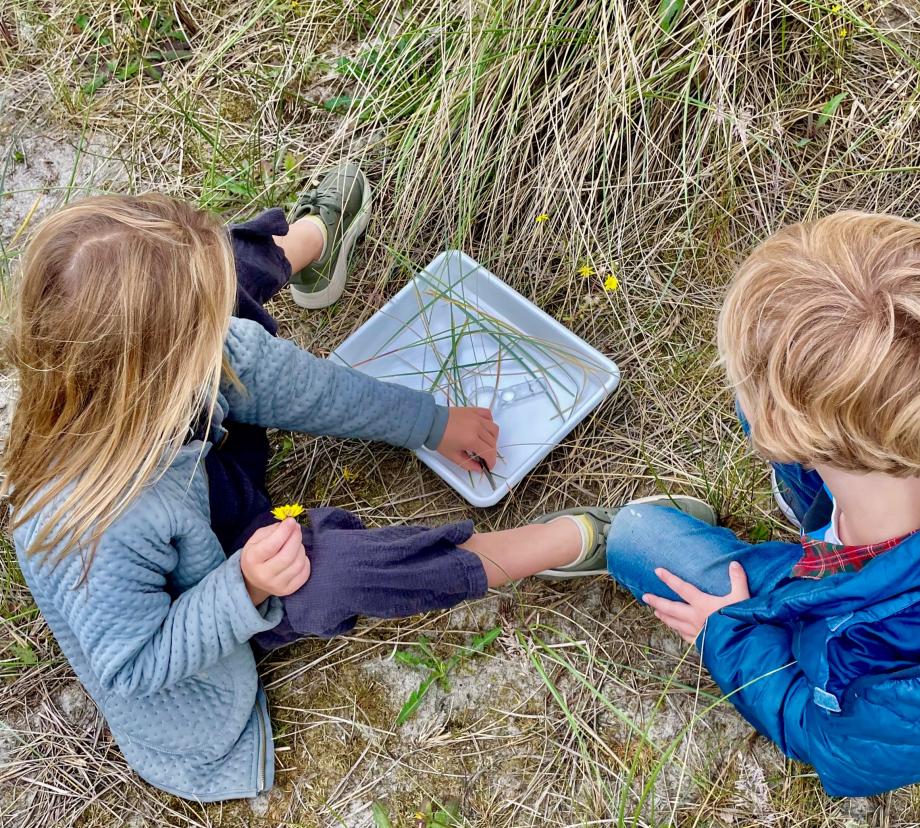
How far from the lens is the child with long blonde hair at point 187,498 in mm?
1104

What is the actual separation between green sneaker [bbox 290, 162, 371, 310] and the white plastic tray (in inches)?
5.5

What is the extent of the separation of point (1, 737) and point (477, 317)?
123cm

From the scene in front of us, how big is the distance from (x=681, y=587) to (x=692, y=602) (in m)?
0.03

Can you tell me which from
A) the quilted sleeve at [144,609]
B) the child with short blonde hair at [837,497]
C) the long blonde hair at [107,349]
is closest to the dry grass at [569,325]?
the child with short blonde hair at [837,497]

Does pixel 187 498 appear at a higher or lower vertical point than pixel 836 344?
lower

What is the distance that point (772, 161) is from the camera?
1.63 metres

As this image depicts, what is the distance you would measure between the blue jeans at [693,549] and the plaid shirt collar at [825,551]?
27mm

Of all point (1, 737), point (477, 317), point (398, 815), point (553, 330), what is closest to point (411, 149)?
point (477, 317)

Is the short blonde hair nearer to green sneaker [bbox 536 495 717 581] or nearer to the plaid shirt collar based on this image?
the plaid shirt collar

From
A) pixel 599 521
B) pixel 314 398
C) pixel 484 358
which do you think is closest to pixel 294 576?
pixel 314 398

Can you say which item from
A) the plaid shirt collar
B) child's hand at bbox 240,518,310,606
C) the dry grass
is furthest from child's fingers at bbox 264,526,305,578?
the plaid shirt collar

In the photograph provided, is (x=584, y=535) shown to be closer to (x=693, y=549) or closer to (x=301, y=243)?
(x=693, y=549)

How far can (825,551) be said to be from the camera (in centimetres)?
120

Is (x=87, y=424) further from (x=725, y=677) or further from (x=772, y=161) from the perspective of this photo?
(x=772, y=161)
